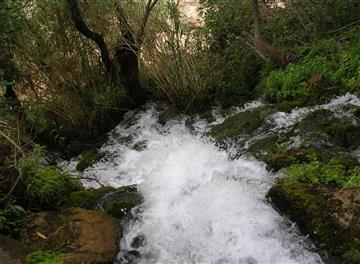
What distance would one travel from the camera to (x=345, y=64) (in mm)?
5453

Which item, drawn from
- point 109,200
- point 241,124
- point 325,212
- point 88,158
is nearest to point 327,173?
point 325,212

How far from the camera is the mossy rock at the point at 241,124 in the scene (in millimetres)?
5528

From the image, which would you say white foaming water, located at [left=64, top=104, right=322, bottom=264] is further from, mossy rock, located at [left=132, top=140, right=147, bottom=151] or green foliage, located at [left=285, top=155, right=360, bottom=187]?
green foliage, located at [left=285, top=155, right=360, bottom=187]

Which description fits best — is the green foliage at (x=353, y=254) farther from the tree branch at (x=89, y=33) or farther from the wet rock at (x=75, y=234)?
the tree branch at (x=89, y=33)

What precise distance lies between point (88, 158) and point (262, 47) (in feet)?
9.47

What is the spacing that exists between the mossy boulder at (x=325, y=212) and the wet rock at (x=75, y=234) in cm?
153

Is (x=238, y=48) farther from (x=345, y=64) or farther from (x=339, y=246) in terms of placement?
(x=339, y=246)

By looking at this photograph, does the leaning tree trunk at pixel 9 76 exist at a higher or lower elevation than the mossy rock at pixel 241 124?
higher

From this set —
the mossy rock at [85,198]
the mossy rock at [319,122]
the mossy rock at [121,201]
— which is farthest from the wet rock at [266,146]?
the mossy rock at [85,198]

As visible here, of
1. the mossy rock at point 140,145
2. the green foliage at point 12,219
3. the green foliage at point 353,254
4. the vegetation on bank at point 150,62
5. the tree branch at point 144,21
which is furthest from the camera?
the tree branch at point 144,21

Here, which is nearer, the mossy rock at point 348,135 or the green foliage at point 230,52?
the mossy rock at point 348,135

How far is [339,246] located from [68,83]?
423cm

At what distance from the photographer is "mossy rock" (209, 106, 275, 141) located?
553 cm

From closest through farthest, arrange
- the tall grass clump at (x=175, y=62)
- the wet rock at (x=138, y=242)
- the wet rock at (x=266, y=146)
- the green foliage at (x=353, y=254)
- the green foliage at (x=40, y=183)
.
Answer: the green foliage at (x=353, y=254) < the wet rock at (x=138, y=242) < the green foliage at (x=40, y=183) < the wet rock at (x=266, y=146) < the tall grass clump at (x=175, y=62)
